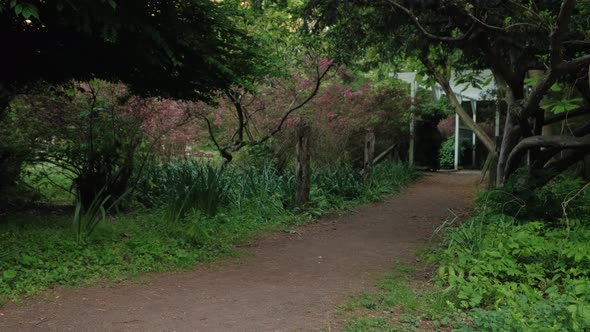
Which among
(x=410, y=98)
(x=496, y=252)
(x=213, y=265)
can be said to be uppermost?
(x=410, y=98)

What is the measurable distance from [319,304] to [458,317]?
121 centimetres

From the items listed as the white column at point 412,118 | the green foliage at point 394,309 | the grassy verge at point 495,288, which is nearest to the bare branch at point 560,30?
the grassy verge at point 495,288

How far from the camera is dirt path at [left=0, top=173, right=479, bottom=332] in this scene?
13.9 feet

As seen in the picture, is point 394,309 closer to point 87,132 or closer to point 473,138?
point 87,132

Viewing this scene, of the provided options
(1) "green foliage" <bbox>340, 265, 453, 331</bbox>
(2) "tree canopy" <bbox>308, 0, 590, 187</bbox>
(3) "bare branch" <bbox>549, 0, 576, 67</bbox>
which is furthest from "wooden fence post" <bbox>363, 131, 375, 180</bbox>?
(1) "green foliage" <bbox>340, 265, 453, 331</bbox>

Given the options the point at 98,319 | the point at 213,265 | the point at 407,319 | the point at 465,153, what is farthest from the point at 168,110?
the point at 465,153

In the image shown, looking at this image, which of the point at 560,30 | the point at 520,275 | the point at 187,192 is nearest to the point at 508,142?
the point at 560,30

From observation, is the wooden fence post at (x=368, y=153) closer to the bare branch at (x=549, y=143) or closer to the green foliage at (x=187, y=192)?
the green foliage at (x=187, y=192)

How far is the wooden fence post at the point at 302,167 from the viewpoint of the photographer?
9961 millimetres

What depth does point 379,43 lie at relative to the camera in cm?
1078

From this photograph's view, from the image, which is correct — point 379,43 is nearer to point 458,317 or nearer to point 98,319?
point 458,317

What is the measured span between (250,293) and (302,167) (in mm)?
5057

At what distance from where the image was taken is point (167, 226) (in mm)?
7391

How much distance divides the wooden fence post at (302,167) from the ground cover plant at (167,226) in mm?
235
